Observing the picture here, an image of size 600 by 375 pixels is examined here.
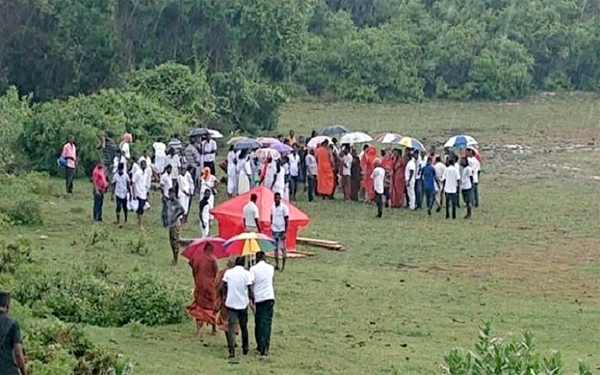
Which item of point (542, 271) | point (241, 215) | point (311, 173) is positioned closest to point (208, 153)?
point (311, 173)

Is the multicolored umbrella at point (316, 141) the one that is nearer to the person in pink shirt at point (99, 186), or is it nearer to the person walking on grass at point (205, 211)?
the person in pink shirt at point (99, 186)

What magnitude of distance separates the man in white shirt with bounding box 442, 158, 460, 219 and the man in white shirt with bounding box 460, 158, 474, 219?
0.22 metres

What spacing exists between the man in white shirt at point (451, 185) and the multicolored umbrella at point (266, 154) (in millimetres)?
3081

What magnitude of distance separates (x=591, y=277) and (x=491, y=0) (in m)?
37.3

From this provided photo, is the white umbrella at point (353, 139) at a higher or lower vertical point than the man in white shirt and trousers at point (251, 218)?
higher

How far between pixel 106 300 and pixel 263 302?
2926 mm

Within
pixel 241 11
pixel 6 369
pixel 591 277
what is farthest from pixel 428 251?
pixel 241 11

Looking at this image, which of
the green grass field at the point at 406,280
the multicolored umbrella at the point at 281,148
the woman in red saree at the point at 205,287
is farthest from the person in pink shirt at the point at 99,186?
the woman in red saree at the point at 205,287

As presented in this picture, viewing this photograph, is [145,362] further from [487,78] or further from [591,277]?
[487,78]

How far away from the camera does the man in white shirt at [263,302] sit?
1325 cm

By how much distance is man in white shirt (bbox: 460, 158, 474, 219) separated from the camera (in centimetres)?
2428

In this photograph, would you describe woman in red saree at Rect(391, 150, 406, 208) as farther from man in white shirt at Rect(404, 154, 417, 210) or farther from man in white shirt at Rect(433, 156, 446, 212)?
man in white shirt at Rect(433, 156, 446, 212)

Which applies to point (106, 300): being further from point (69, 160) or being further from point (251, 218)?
point (69, 160)

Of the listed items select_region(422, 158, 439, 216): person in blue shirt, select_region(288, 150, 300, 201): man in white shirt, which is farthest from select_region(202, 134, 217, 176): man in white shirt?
select_region(422, 158, 439, 216): person in blue shirt
